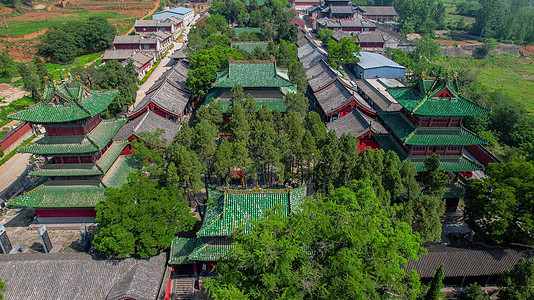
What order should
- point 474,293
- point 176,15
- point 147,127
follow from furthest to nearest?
point 176,15
point 147,127
point 474,293

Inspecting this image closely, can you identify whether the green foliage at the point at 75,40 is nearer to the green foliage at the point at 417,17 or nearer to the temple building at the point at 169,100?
the temple building at the point at 169,100

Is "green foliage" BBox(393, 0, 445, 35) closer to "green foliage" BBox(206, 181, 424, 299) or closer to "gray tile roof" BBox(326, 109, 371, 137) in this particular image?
"gray tile roof" BBox(326, 109, 371, 137)

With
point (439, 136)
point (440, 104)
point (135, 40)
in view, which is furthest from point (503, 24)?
point (135, 40)

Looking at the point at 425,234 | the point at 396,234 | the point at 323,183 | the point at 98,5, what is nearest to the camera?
the point at 396,234

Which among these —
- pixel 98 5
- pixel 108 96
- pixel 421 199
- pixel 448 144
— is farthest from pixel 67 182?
pixel 98 5

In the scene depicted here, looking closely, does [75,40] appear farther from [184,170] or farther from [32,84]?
[184,170]

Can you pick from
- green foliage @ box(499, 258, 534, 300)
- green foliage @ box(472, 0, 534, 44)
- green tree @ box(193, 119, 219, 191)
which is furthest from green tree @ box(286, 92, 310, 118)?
green foliage @ box(472, 0, 534, 44)

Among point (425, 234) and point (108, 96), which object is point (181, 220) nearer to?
point (108, 96)
